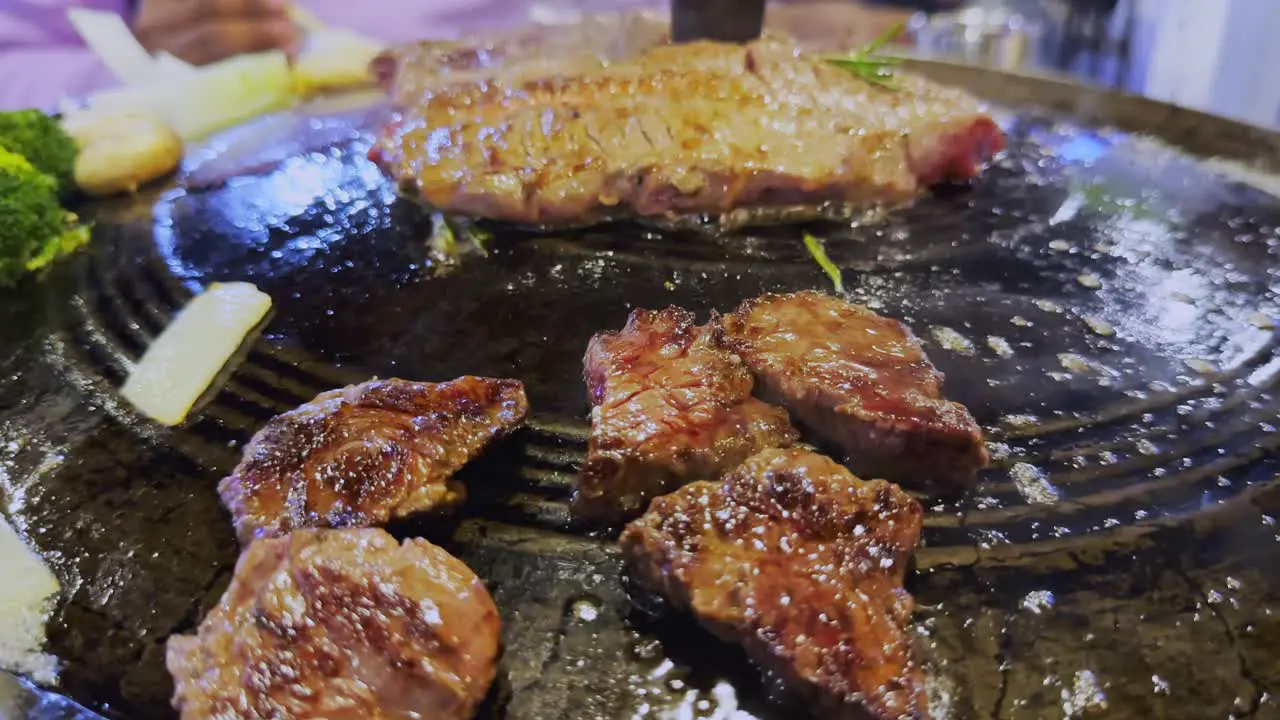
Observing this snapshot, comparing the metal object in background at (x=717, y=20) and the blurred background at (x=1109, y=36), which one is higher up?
the metal object in background at (x=717, y=20)

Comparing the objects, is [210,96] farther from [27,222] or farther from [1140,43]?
[1140,43]

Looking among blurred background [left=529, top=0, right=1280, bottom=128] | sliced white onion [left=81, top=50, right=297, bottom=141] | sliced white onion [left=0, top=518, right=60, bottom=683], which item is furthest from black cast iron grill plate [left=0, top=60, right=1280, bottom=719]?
blurred background [left=529, top=0, right=1280, bottom=128]

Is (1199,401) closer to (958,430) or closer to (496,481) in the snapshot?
(958,430)

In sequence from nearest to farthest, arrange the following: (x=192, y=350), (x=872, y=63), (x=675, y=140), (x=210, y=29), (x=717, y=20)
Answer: (x=192, y=350) < (x=675, y=140) < (x=872, y=63) < (x=717, y=20) < (x=210, y=29)

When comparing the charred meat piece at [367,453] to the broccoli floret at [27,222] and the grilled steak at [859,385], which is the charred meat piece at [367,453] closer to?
the grilled steak at [859,385]

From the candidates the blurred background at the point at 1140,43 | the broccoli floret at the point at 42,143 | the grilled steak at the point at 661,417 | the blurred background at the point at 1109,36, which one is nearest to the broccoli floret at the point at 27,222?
the broccoli floret at the point at 42,143

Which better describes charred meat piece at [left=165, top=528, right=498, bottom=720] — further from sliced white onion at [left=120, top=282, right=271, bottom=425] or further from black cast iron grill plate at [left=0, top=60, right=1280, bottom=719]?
sliced white onion at [left=120, top=282, right=271, bottom=425]

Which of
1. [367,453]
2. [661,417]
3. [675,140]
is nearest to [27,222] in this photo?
[367,453]
